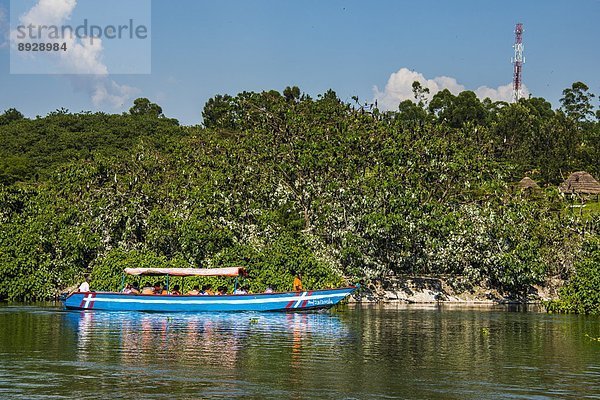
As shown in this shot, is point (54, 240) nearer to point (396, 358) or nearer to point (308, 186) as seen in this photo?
point (308, 186)

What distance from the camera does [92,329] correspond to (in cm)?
3816

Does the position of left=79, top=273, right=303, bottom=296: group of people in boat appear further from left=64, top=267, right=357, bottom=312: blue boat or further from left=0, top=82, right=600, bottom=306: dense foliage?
left=0, top=82, right=600, bottom=306: dense foliage

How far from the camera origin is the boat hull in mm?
45438

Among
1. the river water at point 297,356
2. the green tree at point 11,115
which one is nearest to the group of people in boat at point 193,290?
the river water at point 297,356

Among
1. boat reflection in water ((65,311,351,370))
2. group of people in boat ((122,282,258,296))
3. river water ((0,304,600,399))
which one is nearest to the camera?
river water ((0,304,600,399))

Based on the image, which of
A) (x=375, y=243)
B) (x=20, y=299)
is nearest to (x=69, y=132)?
(x=20, y=299)

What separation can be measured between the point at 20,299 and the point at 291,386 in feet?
120

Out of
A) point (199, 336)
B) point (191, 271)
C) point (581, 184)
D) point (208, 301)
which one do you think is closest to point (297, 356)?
point (199, 336)

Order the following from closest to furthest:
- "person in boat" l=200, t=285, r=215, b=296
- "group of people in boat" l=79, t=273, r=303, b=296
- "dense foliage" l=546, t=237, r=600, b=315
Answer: "group of people in boat" l=79, t=273, r=303, b=296 → "person in boat" l=200, t=285, r=215, b=296 → "dense foliage" l=546, t=237, r=600, b=315

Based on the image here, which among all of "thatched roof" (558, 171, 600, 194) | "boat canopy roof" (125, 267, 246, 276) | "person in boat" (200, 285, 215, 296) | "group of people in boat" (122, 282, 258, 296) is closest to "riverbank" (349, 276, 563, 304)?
"group of people in boat" (122, 282, 258, 296)

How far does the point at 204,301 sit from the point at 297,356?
56.0 feet

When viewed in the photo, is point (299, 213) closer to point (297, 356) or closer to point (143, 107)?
point (297, 356)

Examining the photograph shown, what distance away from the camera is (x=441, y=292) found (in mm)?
56844

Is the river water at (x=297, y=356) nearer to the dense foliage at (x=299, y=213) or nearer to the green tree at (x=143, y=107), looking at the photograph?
the dense foliage at (x=299, y=213)
